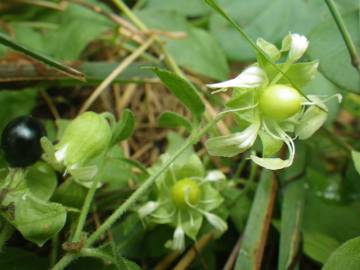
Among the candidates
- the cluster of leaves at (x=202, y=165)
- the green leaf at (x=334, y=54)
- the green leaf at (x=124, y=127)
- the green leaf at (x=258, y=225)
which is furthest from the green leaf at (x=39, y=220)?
the green leaf at (x=334, y=54)

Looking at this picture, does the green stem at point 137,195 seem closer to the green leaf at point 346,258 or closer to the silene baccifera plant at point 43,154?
the silene baccifera plant at point 43,154

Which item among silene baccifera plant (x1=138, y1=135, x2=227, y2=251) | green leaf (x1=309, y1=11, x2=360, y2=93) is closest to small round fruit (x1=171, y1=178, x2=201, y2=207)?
silene baccifera plant (x1=138, y1=135, x2=227, y2=251)

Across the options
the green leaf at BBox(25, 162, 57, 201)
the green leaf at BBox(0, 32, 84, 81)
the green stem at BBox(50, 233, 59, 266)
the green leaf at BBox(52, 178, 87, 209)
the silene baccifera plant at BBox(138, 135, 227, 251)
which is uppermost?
the green leaf at BBox(0, 32, 84, 81)

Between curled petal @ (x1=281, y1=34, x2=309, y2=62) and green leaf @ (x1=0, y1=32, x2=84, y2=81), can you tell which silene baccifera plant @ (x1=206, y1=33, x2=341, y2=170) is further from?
green leaf @ (x1=0, y1=32, x2=84, y2=81)

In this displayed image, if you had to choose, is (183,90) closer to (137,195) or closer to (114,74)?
(137,195)

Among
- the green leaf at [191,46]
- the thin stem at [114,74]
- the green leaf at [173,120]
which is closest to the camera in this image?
the green leaf at [173,120]

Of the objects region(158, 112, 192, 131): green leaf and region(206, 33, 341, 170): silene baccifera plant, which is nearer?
region(206, 33, 341, 170): silene baccifera plant

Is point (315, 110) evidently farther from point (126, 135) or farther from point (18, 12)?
point (18, 12)
